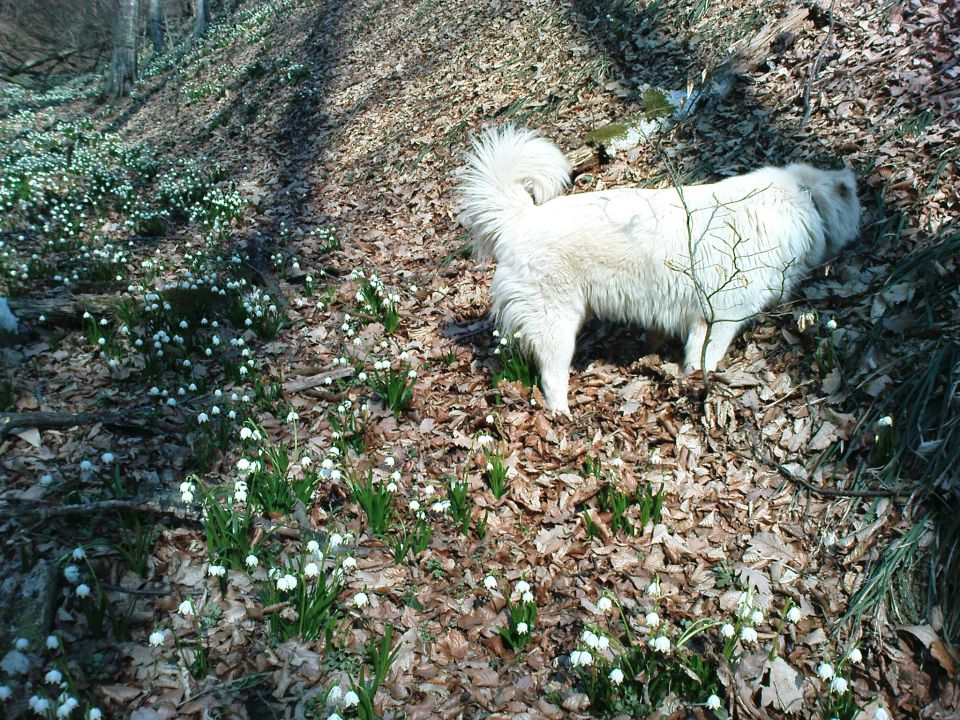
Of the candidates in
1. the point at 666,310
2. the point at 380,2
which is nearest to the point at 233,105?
the point at 380,2

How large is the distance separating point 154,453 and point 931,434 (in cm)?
468

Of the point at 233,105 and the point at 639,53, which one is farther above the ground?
the point at 233,105

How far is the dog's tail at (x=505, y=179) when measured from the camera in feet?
14.5

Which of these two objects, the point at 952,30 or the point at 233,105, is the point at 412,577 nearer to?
the point at 952,30

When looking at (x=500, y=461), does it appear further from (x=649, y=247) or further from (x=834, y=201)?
(x=834, y=201)

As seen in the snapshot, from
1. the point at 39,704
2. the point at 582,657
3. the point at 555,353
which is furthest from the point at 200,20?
the point at 582,657

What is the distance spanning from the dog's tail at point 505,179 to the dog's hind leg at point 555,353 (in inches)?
29.9

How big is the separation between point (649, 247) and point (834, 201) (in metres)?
1.36

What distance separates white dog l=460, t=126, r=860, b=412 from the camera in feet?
13.9

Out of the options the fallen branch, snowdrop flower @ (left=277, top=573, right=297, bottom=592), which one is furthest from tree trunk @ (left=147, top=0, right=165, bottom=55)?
snowdrop flower @ (left=277, top=573, right=297, bottom=592)

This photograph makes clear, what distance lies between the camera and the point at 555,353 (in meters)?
4.42

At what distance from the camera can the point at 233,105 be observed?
44.1 feet

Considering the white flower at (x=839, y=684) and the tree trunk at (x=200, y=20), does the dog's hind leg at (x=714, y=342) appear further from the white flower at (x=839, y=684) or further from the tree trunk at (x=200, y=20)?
the tree trunk at (x=200, y=20)

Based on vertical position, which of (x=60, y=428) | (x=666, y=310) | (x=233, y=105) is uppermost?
(x=233, y=105)
